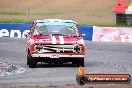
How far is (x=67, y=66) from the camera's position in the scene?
2170 cm

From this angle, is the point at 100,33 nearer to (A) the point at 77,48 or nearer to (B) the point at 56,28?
(B) the point at 56,28

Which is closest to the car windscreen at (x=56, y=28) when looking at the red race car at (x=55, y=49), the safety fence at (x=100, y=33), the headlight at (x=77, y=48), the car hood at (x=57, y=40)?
the red race car at (x=55, y=49)

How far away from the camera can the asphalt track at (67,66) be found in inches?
688

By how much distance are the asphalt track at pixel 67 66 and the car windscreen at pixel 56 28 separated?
1.10 m

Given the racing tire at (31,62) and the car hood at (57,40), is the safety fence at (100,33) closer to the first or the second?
the car hood at (57,40)

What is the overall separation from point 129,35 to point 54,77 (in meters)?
17.1

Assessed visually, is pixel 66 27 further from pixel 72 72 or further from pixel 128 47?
pixel 128 47

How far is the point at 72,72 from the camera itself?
19.5 m

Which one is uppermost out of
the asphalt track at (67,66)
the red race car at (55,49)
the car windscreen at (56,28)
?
the car windscreen at (56,28)

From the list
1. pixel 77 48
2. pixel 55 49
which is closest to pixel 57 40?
pixel 55 49

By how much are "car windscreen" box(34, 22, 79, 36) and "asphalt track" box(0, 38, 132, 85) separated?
43.2 inches

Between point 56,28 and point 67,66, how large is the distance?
1.32m

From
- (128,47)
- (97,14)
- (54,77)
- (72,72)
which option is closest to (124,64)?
(72,72)

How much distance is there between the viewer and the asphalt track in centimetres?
1747
